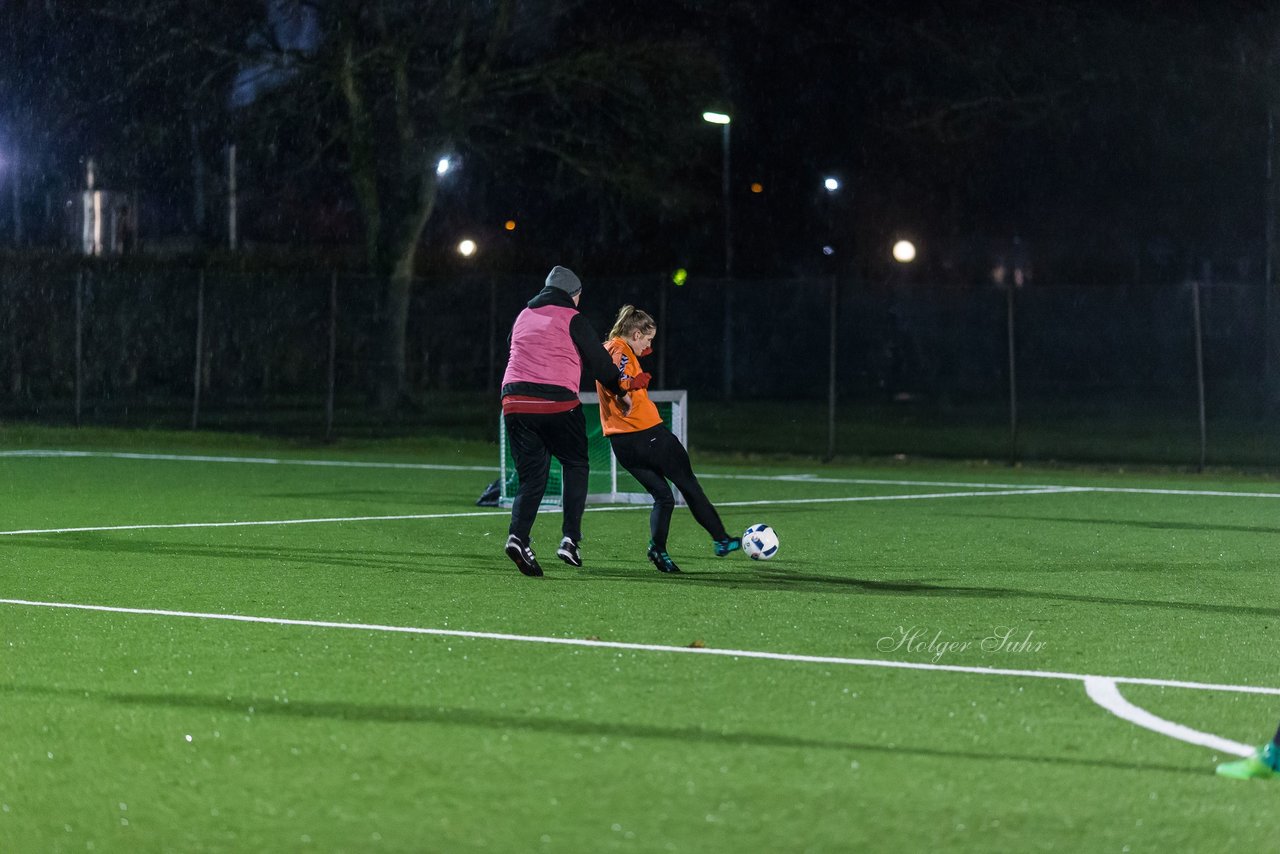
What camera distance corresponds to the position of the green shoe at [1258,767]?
18.7ft

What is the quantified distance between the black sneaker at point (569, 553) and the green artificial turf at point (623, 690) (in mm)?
113

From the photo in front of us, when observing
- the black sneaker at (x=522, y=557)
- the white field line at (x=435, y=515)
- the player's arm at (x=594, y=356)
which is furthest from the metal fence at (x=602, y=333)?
the black sneaker at (x=522, y=557)

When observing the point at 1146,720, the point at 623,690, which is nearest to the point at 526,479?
the point at 623,690

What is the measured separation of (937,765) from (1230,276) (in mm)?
52298

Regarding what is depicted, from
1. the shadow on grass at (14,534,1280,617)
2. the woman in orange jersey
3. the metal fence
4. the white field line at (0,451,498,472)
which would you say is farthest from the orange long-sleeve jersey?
the metal fence

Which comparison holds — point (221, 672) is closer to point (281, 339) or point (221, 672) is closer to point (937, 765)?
point (937, 765)

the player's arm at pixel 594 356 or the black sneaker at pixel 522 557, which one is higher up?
the player's arm at pixel 594 356

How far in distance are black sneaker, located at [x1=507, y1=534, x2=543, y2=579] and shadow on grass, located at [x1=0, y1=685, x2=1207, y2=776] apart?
3951 mm

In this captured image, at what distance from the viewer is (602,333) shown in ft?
98.1

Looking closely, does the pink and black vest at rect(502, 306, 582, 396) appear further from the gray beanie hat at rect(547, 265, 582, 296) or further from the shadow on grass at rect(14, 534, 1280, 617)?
the shadow on grass at rect(14, 534, 1280, 617)

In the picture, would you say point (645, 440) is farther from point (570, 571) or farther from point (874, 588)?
point (874, 588)

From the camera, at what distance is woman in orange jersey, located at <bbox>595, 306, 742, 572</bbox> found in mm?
11258

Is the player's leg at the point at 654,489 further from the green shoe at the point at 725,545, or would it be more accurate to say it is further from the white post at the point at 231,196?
the white post at the point at 231,196

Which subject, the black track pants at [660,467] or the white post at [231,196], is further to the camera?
the white post at [231,196]
